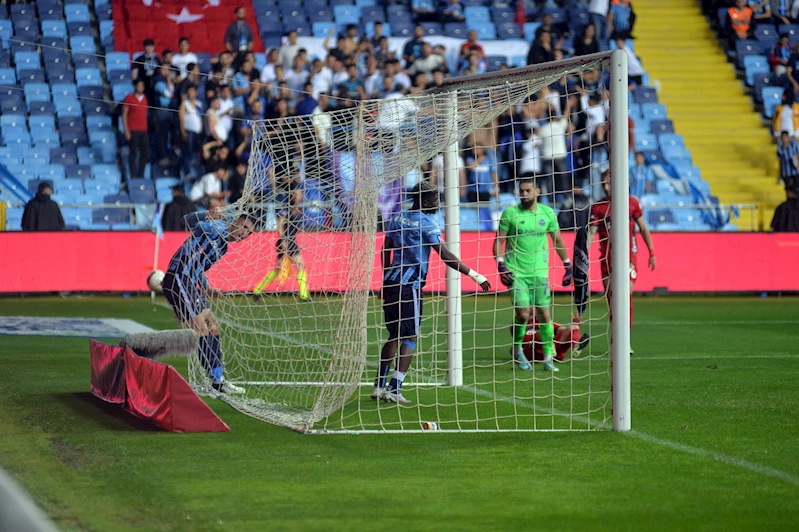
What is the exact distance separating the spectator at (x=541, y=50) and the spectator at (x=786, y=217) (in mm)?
5094

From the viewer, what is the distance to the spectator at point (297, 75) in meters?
21.1

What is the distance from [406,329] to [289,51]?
14.1 metres

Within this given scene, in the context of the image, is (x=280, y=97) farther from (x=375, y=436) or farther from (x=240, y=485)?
(x=240, y=485)

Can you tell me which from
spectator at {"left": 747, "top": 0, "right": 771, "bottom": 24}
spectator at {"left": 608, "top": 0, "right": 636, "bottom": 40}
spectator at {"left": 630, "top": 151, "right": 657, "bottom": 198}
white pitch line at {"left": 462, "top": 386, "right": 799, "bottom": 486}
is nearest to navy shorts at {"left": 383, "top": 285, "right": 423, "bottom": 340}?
white pitch line at {"left": 462, "top": 386, "right": 799, "bottom": 486}

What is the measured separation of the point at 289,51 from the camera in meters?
21.6

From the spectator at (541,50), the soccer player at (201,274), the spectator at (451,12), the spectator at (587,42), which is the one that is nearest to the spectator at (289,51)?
the spectator at (451,12)

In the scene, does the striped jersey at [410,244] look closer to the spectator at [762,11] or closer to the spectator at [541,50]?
the spectator at [541,50]

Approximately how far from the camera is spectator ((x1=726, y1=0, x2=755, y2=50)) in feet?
85.6

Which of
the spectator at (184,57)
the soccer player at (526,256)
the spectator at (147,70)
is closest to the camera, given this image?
the soccer player at (526,256)

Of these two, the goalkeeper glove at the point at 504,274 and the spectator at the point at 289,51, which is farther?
the spectator at the point at 289,51

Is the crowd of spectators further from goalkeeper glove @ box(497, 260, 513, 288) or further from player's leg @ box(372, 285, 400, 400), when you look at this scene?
player's leg @ box(372, 285, 400, 400)

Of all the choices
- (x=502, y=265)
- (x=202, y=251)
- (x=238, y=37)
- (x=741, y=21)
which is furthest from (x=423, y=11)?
(x=202, y=251)

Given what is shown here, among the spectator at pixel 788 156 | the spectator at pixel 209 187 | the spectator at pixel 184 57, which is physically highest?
the spectator at pixel 184 57

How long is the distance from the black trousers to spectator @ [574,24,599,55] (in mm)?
8638
